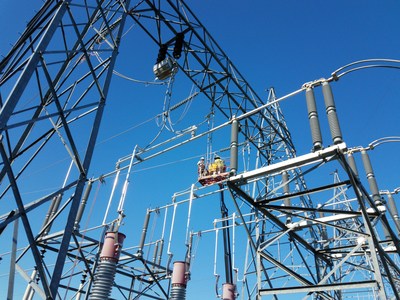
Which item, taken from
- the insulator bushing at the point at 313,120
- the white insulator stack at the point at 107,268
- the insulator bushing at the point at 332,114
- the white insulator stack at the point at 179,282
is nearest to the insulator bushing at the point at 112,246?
the white insulator stack at the point at 107,268

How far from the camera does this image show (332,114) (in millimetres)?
5844

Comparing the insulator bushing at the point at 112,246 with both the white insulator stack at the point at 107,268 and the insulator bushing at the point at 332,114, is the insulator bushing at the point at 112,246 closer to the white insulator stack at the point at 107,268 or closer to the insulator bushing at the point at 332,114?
the white insulator stack at the point at 107,268

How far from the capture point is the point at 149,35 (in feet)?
40.0

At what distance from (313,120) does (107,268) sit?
6.13 m

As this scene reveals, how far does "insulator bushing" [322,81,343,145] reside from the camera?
5577mm

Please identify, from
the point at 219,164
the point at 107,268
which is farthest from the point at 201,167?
the point at 107,268

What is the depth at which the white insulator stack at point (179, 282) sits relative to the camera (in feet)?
34.0

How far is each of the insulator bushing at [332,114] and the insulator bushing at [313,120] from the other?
8.0 inches

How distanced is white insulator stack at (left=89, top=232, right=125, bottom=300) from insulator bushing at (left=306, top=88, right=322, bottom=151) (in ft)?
19.1

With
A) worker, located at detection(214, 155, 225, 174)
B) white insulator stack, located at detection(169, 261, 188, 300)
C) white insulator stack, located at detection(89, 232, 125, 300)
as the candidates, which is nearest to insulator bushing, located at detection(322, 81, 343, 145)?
white insulator stack, located at detection(89, 232, 125, 300)

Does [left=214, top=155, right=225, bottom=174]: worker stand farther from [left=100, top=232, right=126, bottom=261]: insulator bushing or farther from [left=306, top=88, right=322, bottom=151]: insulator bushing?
[left=306, top=88, right=322, bottom=151]: insulator bushing

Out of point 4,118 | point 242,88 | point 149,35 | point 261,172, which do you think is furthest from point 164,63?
point 4,118

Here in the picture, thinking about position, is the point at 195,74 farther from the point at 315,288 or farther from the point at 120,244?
the point at 315,288

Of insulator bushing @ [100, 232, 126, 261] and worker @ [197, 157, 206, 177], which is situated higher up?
worker @ [197, 157, 206, 177]
